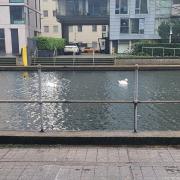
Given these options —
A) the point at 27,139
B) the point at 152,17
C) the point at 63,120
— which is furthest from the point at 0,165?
the point at 152,17

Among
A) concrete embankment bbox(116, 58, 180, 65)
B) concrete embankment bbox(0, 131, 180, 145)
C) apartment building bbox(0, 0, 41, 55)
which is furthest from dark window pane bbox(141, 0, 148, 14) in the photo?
concrete embankment bbox(0, 131, 180, 145)

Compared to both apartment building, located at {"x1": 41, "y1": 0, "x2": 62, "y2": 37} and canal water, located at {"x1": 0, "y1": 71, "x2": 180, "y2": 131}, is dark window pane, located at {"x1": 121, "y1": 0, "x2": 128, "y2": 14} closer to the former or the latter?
canal water, located at {"x1": 0, "y1": 71, "x2": 180, "y2": 131}

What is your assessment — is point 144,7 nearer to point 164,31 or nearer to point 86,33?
point 164,31

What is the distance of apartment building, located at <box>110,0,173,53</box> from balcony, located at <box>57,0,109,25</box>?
3381mm

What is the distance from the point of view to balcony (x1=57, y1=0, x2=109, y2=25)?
4722 centimetres

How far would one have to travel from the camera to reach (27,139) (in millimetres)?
6016

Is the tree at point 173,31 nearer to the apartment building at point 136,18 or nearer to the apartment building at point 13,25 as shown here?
the apartment building at point 136,18

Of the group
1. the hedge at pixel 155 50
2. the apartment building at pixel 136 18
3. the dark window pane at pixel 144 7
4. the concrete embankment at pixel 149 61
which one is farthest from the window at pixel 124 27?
the concrete embankment at pixel 149 61

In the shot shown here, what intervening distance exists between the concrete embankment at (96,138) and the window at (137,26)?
39.1m

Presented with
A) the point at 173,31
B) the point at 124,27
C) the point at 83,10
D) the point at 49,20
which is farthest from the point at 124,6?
the point at 49,20

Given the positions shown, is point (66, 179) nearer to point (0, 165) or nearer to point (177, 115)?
point (0, 165)

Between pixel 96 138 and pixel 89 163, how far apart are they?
3.01 ft

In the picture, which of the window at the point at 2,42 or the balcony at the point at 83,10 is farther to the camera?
the window at the point at 2,42

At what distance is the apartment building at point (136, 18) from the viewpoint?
43.8 meters
